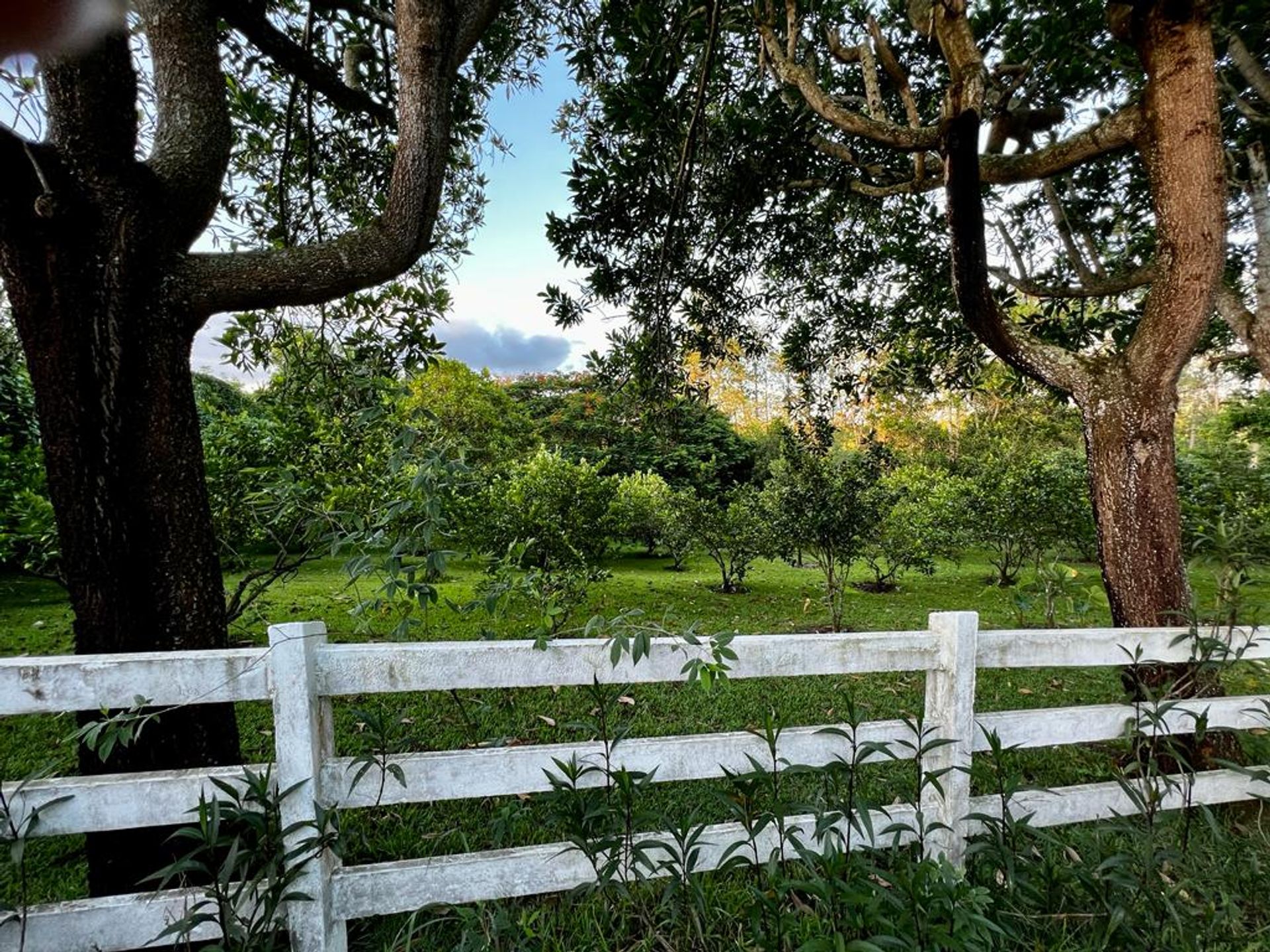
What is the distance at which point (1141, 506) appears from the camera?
2830 mm

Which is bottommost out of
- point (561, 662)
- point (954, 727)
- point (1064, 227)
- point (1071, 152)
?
point (954, 727)

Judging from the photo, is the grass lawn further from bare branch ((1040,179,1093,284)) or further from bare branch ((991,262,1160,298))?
bare branch ((1040,179,1093,284))

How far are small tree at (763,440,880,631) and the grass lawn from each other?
3.42 ft

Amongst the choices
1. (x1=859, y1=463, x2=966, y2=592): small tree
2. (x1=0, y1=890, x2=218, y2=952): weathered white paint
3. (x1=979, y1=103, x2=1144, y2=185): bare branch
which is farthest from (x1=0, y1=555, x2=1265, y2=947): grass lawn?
(x1=979, y1=103, x2=1144, y2=185): bare branch

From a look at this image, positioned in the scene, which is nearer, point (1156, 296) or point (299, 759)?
point (299, 759)

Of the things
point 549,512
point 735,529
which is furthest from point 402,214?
point 735,529

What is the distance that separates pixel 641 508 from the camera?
11039mm

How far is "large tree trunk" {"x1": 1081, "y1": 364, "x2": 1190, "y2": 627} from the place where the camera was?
279cm

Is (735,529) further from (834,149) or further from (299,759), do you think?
(299,759)

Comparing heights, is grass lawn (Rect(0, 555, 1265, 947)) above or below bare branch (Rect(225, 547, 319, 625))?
below

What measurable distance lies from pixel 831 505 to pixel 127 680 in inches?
263

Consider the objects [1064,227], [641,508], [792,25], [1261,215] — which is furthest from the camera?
[641,508]

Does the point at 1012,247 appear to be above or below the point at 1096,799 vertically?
above

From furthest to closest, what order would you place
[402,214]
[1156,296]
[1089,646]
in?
[1156,296]
[402,214]
[1089,646]
